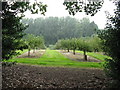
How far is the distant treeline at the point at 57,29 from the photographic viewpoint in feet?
433

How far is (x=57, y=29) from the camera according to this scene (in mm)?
143375

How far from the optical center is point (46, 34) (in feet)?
448

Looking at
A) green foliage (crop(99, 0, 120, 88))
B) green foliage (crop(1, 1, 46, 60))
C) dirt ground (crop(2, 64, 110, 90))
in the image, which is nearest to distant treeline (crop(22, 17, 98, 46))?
dirt ground (crop(2, 64, 110, 90))

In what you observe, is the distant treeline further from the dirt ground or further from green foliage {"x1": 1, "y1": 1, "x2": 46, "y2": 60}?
green foliage {"x1": 1, "y1": 1, "x2": 46, "y2": 60}

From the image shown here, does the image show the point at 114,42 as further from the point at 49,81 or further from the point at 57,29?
the point at 57,29

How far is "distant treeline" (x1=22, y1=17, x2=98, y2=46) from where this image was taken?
132m

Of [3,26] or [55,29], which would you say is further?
[55,29]

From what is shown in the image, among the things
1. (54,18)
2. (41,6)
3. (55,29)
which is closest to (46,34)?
(55,29)

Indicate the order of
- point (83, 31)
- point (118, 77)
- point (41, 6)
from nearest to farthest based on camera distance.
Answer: point (118, 77) → point (41, 6) → point (83, 31)

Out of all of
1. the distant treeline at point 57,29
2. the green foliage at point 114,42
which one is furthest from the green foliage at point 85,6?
the distant treeline at point 57,29

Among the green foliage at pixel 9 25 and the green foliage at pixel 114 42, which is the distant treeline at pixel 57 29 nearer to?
the green foliage at pixel 9 25

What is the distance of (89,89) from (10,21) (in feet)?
18.3

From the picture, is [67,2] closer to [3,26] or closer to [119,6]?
[119,6]

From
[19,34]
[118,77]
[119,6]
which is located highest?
[119,6]
